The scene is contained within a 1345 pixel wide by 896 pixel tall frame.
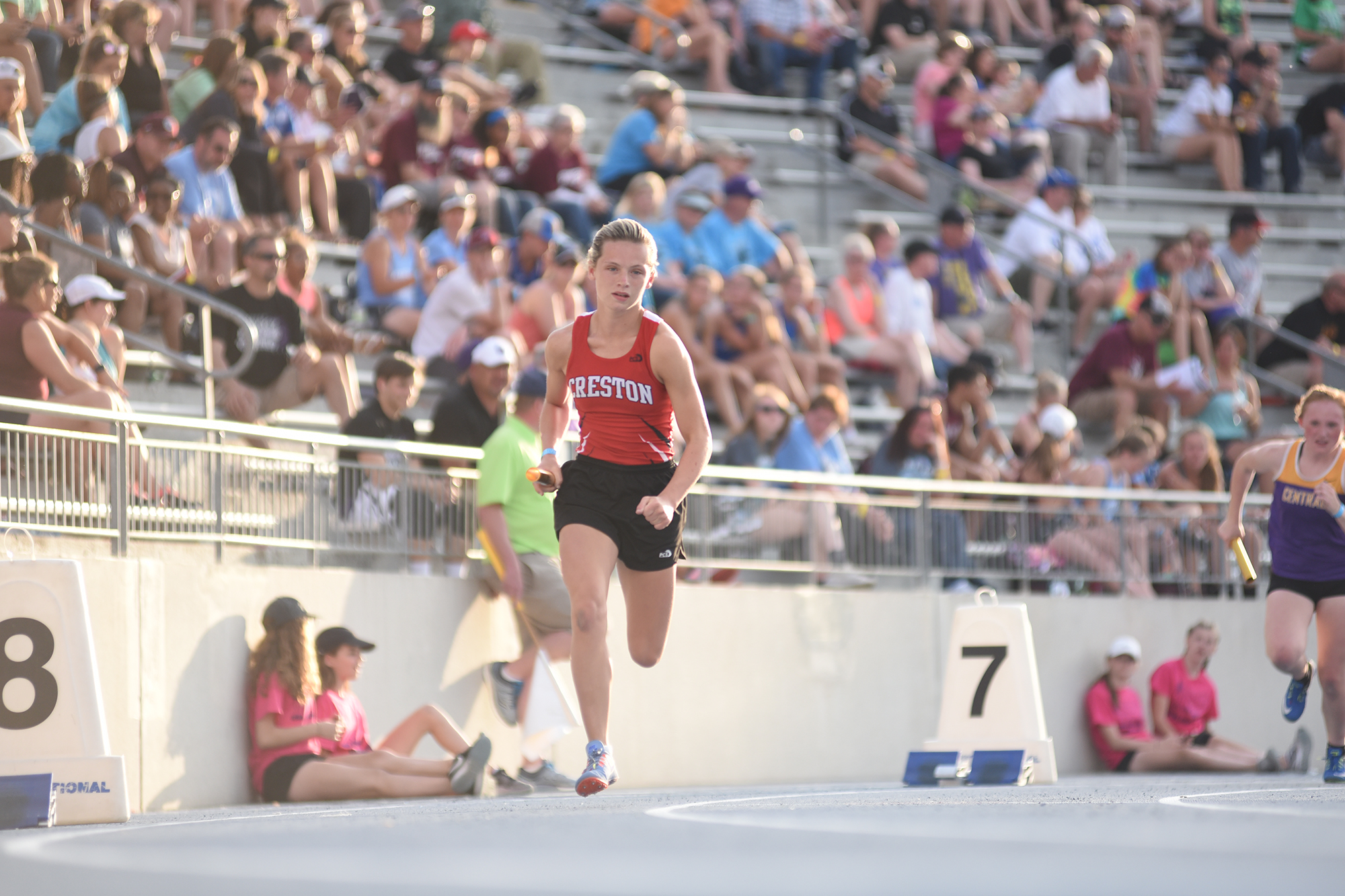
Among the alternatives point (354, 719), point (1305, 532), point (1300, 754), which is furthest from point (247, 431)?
point (1300, 754)

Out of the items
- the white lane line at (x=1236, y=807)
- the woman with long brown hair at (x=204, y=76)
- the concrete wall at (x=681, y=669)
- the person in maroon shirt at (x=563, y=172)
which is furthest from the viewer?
the person in maroon shirt at (x=563, y=172)

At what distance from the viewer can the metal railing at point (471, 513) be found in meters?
8.86

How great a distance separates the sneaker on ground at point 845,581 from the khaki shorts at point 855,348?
3.40m

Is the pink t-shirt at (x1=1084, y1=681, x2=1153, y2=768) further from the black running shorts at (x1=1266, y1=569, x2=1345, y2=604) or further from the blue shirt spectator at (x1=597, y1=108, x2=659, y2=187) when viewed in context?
the blue shirt spectator at (x1=597, y1=108, x2=659, y2=187)

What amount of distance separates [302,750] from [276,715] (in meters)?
0.20

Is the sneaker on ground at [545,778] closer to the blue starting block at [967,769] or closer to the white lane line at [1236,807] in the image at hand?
the blue starting block at [967,769]

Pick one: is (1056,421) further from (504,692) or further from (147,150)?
(147,150)

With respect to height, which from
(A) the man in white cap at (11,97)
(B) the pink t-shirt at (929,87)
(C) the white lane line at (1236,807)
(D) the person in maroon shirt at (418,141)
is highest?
(B) the pink t-shirt at (929,87)

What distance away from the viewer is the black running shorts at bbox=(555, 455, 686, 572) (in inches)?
300

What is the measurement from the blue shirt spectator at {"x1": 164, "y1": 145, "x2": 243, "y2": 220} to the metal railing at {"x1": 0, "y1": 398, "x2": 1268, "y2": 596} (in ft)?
10.3

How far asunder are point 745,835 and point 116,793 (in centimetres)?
307

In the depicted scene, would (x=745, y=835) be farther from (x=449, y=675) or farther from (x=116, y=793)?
(x=449, y=675)

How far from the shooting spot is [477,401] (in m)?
11.1

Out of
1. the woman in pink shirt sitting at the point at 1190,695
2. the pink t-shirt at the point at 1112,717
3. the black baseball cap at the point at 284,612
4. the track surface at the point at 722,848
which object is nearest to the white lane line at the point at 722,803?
the track surface at the point at 722,848
